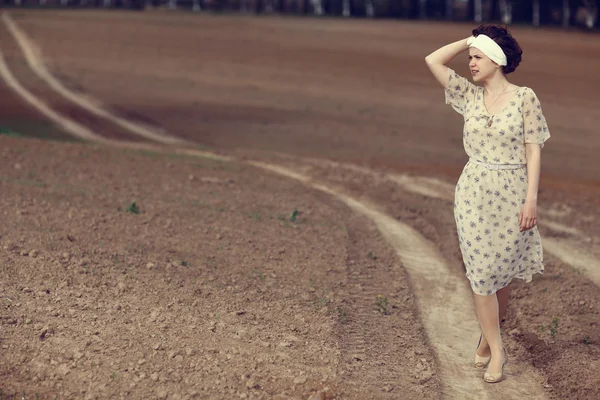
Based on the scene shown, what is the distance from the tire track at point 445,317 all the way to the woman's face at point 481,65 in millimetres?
2267

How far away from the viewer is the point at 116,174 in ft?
44.8

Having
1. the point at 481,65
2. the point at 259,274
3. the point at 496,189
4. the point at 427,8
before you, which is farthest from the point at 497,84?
the point at 427,8

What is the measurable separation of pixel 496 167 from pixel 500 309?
3.77 feet

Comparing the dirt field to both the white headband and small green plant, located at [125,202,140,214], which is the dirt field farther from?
the white headband

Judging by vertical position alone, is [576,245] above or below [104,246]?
below

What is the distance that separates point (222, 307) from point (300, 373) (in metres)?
1.43

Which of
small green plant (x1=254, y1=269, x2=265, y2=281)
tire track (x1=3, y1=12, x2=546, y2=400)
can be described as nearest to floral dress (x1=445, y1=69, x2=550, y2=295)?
tire track (x1=3, y1=12, x2=546, y2=400)

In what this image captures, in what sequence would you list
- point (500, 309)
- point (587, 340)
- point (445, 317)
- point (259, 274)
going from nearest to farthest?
point (500, 309) < point (587, 340) < point (445, 317) < point (259, 274)

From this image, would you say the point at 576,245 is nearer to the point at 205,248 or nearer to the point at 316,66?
the point at 205,248

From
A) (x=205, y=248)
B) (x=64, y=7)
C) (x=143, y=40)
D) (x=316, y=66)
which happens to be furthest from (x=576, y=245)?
(x=64, y=7)

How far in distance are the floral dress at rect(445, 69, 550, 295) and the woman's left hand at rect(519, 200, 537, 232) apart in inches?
3.4

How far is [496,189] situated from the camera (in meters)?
6.38

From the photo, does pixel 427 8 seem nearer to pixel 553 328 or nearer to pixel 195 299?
pixel 553 328

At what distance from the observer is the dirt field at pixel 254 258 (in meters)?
6.73
